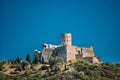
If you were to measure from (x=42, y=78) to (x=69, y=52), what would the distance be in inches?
431

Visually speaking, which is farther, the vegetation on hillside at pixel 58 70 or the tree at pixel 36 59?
the tree at pixel 36 59

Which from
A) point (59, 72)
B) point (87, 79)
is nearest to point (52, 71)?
point (59, 72)

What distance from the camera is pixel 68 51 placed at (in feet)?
325

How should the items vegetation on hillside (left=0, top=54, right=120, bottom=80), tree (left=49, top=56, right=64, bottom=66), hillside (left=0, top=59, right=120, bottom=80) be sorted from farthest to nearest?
tree (left=49, top=56, right=64, bottom=66) < vegetation on hillside (left=0, top=54, right=120, bottom=80) < hillside (left=0, top=59, right=120, bottom=80)

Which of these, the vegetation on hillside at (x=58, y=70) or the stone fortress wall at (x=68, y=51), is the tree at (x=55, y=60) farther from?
the stone fortress wall at (x=68, y=51)

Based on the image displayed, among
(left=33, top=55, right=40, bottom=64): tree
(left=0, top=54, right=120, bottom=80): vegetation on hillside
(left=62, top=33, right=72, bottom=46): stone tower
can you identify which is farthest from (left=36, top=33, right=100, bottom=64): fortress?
(left=0, top=54, right=120, bottom=80): vegetation on hillside

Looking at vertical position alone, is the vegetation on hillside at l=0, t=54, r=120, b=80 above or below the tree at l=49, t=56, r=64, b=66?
below

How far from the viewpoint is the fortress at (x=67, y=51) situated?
326 ft

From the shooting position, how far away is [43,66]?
96.4 meters

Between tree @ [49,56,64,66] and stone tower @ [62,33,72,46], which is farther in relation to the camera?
stone tower @ [62,33,72,46]

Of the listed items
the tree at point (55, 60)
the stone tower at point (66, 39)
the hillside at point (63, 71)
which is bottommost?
the hillside at point (63, 71)

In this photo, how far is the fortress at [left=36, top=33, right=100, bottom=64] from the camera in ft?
326

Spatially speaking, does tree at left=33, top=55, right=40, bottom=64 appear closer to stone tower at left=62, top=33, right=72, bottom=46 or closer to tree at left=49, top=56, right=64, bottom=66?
tree at left=49, top=56, right=64, bottom=66

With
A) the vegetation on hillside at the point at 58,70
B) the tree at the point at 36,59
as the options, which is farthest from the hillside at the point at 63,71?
the tree at the point at 36,59
